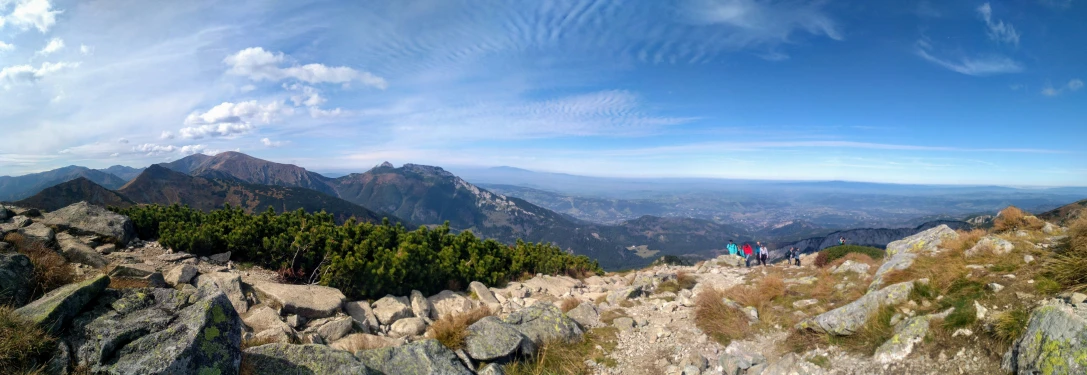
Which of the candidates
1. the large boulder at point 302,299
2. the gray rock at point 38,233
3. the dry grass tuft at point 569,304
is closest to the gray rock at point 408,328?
the large boulder at point 302,299

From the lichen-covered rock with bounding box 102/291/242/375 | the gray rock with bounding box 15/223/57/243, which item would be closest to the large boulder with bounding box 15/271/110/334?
the lichen-covered rock with bounding box 102/291/242/375

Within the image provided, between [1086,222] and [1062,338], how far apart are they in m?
4.67

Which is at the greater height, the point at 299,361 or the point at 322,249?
the point at 322,249

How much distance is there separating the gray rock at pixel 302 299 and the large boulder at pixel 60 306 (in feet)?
14.0

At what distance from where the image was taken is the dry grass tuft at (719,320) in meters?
10.2

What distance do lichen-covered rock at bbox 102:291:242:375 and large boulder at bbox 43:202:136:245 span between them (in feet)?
38.9

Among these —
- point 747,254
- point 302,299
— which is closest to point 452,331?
point 302,299

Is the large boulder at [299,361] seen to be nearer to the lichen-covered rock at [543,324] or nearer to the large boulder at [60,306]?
the large boulder at [60,306]

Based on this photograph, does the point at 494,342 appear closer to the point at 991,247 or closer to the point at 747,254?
the point at 991,247

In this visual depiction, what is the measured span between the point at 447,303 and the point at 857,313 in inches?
433

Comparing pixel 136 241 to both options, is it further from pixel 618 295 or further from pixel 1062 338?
pixel 1062 338

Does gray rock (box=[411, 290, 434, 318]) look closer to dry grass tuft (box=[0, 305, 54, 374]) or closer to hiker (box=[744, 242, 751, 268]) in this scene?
dry grass tuft (box=[0, 305, 54, 374])

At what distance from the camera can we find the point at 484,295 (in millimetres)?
14539

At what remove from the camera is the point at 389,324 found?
1091cm
